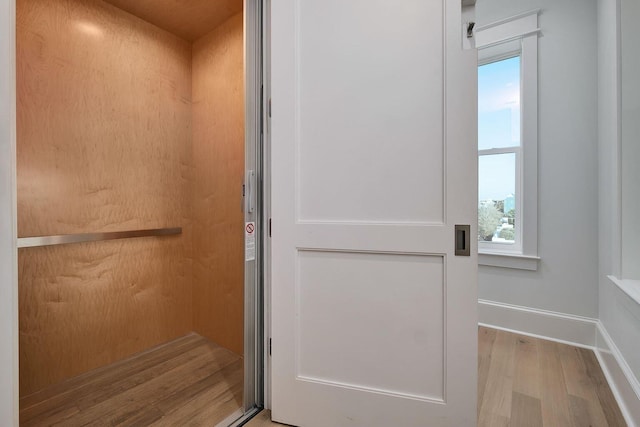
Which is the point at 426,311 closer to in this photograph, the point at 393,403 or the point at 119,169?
the point at 393,403

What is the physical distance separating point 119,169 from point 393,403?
213 cm

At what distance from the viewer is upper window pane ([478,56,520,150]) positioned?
2424 mm

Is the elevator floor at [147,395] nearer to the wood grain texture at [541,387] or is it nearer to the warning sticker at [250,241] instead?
the warning sticker at [250,241]

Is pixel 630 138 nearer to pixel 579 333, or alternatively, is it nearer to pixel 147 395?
pixel 579 333

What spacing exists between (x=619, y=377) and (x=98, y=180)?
323 centimetres

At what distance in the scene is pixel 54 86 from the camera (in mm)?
1619

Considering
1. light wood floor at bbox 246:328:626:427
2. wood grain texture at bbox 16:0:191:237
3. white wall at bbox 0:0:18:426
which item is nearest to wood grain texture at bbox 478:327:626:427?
light wood floor at bbox 246:328:626:427

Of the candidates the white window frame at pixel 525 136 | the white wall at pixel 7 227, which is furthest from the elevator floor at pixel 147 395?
the white window frame at pixel 525 136

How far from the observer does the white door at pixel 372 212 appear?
111 cm

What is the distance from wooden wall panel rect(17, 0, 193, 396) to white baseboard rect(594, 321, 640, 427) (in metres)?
2.72

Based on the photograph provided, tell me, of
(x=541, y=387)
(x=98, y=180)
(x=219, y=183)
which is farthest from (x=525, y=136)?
(x=98, y=180)

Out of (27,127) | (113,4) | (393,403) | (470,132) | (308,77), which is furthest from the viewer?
(113,4)

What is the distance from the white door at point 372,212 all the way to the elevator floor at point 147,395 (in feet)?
1.54

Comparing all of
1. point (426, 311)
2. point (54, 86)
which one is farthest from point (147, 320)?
point (426, 311)
